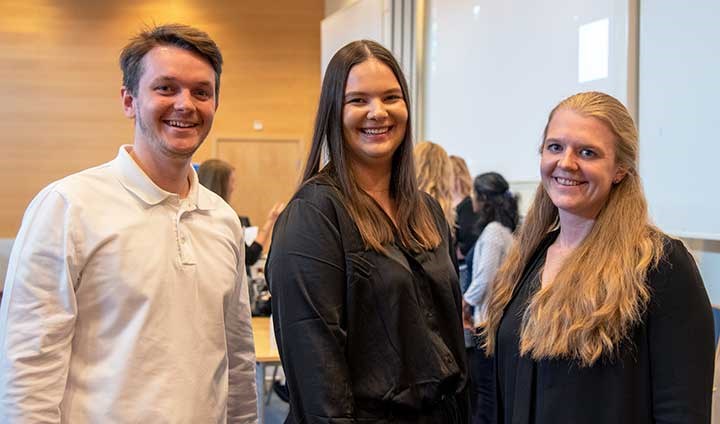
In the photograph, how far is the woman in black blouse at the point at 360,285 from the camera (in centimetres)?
147

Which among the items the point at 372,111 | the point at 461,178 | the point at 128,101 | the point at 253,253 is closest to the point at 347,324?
the point at 372,111

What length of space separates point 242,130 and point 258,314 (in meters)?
5.85

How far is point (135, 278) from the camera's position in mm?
1438

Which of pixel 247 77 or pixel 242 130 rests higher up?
pixel 247 77

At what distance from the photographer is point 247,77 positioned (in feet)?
30.2

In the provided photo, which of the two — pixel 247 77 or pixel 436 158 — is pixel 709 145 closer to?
pixel 436 158

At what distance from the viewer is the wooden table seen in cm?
298

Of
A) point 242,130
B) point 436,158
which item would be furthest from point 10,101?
point 436,158

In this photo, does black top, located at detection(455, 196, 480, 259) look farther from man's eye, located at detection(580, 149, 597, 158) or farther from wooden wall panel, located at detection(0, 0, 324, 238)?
wooden wall panel, located at detection(0, 0, 324, 238)

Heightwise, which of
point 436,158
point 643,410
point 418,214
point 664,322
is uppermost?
point 436,158

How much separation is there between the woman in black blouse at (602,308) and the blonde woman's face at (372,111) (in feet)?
1.20

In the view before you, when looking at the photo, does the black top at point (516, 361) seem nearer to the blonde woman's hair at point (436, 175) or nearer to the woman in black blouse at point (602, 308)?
the woman in black blouse at point (602, 308)

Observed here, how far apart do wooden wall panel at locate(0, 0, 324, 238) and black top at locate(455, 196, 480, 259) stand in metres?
5.29

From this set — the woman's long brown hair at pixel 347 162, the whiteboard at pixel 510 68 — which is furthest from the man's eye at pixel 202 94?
the whiteboard at pixel 510 68
